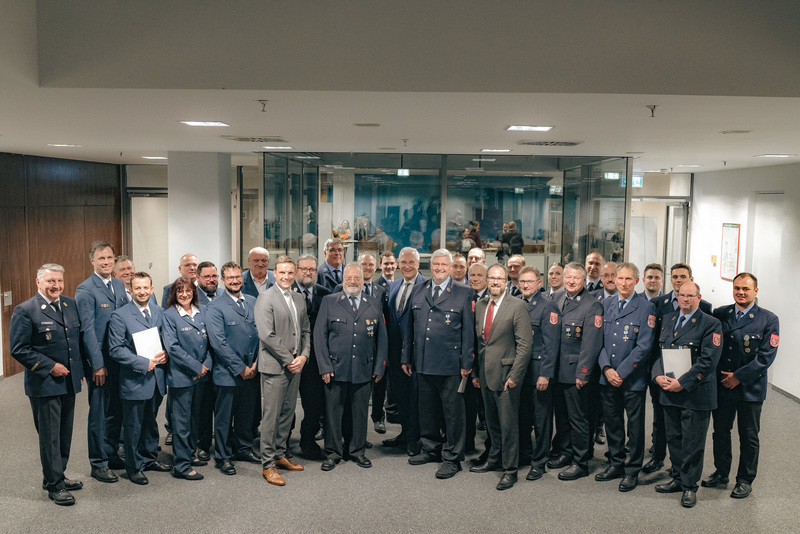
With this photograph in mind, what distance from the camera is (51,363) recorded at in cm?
431

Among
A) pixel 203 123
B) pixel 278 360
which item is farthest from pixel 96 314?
pixel 203 123

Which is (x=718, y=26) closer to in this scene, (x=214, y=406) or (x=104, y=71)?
(x=104, y=71)

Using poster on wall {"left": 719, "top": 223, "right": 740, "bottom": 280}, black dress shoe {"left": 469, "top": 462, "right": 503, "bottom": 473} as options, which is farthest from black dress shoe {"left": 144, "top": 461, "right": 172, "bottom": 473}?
poster on wall {"left": 719, "top": 223, "right": 740, "bottom": 280}

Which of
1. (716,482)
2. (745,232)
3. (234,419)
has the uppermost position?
(745,232)

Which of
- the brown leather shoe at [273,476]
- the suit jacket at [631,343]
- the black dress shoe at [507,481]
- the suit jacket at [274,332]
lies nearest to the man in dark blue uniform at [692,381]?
the suit jacket at [631,343]

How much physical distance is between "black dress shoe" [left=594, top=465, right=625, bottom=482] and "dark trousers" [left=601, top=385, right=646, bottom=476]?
0.03 metres

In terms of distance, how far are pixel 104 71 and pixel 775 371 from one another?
8.09 meters

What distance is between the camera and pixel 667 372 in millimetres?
4648

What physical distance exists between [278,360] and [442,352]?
4.09 ft

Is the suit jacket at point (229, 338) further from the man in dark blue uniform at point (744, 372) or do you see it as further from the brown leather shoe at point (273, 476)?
the man in dark blue uniform at point (744, 372)

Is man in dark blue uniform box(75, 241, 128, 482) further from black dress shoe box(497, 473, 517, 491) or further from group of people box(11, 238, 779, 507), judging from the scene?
black dress shoe box(497, 473, 517, 491)

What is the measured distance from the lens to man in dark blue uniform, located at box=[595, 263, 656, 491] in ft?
15.7

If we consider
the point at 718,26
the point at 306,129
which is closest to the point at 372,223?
the point at 306,129

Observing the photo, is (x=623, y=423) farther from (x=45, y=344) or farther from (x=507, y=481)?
(x=45, y=344)
